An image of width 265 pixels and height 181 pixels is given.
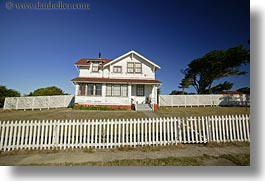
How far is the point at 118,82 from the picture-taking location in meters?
11.0

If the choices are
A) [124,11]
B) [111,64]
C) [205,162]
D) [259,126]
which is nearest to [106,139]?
[205,162]

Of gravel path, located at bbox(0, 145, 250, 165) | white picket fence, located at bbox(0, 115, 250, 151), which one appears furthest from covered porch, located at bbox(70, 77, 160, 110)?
gravel path, located at bbox(0, 145, 250, 165)

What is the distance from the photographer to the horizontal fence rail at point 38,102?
9.95m

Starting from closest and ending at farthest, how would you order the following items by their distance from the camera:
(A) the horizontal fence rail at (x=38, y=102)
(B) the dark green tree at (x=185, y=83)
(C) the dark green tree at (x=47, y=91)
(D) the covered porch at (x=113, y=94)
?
(A) the horizontal fence rail at (x=38, y=102)
(D) the covered porch at (x=113, y=94)
(C) the dark green tree at (x=47, y=91)
(B) the dark green tree at (x=185, y=83)

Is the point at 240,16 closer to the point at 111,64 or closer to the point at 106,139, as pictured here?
the point at 106,139

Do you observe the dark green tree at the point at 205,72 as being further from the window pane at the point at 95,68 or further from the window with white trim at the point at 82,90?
the window with white trim at the point at 82,90

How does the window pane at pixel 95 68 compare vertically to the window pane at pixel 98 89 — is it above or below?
above

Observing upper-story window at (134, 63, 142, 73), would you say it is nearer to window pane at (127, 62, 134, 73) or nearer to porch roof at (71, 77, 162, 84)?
window pane at (127, 62, 134, 73)

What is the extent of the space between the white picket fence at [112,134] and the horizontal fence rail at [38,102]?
8236 millimetres

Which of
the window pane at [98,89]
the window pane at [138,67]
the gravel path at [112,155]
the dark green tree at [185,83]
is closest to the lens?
the gravel path at [112,155]

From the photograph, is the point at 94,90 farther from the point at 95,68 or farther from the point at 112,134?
the point at 112,134

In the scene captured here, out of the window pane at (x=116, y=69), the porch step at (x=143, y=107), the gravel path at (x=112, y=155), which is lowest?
the gravel path at (x=112, y=155)

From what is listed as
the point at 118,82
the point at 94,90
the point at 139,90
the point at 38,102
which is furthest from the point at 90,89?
the point at 38,102

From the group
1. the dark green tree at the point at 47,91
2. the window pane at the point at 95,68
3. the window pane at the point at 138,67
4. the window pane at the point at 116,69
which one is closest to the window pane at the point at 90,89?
the window pane at the point at 95,68
